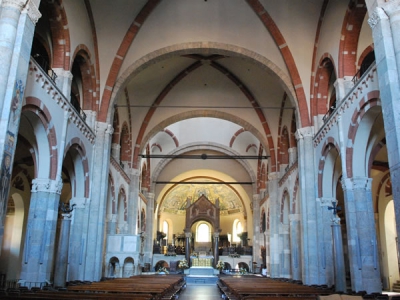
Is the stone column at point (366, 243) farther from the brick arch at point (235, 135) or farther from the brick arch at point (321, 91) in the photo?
the brick arch at point (235, 135)

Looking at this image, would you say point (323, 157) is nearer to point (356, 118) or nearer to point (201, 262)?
point (356, 118)

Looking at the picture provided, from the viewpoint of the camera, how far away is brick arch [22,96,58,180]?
1082 centimetres

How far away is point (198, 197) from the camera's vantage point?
42.8 m

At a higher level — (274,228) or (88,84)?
(88,84)

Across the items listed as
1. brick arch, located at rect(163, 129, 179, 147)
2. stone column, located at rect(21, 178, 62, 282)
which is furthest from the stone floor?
brick arch, located at rect(163, 129, 179, 147)

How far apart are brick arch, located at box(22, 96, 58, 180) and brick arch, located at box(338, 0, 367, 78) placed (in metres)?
9.65

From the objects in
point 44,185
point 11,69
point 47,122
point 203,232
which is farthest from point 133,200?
point 203,232

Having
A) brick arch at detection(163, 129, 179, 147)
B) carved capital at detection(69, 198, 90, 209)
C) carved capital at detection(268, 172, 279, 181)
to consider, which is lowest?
carved capital at detection(69, 198, 90, 209)

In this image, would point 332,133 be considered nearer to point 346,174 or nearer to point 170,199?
point 346,174

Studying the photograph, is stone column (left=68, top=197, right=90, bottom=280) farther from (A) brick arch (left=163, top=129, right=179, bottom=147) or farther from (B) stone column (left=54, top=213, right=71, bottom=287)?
(A) brick arch (left=163, top=129, right=179, bottom=147)

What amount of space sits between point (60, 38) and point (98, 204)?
6247 mm

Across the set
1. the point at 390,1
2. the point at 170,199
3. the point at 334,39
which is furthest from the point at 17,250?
the point at 170,199

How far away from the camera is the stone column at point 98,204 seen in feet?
50.0

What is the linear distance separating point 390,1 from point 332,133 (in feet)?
20.7
